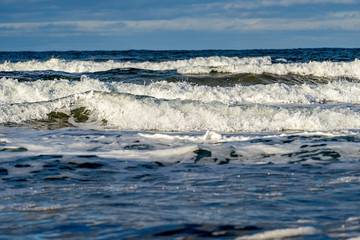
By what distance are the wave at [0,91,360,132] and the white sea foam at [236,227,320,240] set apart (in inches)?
223

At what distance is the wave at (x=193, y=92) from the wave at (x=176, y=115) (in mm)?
2737

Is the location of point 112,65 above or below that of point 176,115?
above

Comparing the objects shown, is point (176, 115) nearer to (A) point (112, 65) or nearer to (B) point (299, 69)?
(B) point (299, 69)

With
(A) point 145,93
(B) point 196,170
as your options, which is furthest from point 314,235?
(A) point 145,93

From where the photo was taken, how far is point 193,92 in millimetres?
14016

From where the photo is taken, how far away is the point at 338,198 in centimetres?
405

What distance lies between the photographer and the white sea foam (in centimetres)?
313

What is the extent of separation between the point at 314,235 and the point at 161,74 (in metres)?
18.0

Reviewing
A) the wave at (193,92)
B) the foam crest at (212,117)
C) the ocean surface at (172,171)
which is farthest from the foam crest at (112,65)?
the foam crest at (212,117)

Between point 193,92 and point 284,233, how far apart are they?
11.0 metres

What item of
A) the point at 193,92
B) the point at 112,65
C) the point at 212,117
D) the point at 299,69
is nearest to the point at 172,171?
the point at 212,117

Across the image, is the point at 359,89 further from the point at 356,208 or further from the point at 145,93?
the point at 356,208

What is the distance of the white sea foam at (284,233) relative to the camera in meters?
3.13

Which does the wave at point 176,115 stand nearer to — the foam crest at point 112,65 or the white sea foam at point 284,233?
the white sea foam at point 284,233
